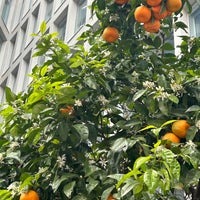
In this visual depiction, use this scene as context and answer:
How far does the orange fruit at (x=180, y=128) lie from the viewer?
267 cm

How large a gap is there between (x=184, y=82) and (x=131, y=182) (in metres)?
1.09

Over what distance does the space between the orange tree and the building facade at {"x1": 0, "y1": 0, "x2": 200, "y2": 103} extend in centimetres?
706

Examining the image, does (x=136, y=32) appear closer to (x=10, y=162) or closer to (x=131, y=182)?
(x=10, y=162)

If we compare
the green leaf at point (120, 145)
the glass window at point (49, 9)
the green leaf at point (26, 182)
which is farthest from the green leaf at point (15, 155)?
the glass window at point (49, 9)

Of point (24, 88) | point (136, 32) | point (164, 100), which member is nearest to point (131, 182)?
point (164, 100)

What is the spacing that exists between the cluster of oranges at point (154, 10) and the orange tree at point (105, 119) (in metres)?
0.18

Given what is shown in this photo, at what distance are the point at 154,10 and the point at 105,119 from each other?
36.0 inches

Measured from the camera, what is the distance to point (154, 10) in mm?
3223

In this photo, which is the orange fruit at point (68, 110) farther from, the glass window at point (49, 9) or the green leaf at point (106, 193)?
the glass window at point (49, 9)

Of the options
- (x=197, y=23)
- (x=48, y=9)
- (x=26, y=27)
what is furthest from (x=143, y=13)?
(x=26, y=27)

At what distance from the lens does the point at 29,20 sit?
1658 centimetres

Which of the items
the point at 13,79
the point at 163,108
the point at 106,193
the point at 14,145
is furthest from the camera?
the point at 13,79

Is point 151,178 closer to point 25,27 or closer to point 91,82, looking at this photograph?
point 91,82

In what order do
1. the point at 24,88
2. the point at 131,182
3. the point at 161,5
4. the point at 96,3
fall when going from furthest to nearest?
1. the point at 24,88
2. the point at 96,3
3. the point at 161,5
4. the point at 131,182
